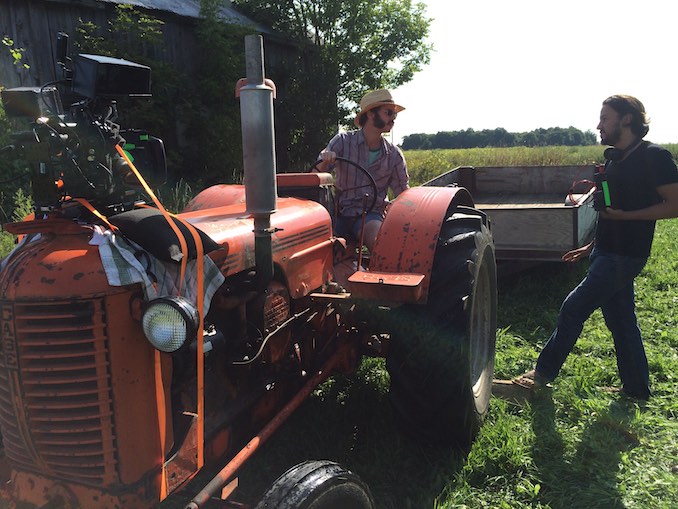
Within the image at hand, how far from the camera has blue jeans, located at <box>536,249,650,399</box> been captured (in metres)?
3.29

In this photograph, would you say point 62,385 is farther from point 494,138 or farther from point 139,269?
point 494,138

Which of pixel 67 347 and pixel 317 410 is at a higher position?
pixel 67 347

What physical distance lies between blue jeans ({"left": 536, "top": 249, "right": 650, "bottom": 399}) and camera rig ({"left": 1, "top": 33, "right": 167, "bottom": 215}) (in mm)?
2572

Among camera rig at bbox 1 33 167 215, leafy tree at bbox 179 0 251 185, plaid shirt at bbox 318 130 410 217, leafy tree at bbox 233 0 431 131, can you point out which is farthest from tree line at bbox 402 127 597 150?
camera rig at bbox 1 33 167 215

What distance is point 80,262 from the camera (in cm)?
159

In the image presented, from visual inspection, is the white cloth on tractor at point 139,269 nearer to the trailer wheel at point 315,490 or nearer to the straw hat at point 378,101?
the trailer wheel at point 315,490

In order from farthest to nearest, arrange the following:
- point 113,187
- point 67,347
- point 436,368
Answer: point 436,368
point 113,187
point 67,347

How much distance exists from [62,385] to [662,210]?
2988 mm

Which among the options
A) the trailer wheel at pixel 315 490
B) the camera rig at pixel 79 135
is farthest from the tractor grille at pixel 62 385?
the trailer wheel at pixel 315 490

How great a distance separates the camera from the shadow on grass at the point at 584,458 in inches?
101

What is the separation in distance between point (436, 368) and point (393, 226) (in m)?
0.71

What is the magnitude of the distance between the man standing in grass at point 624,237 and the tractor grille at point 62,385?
2567 mm

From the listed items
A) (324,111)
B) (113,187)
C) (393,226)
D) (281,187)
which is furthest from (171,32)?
(113,187)

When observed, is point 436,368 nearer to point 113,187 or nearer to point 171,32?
point 113,187
